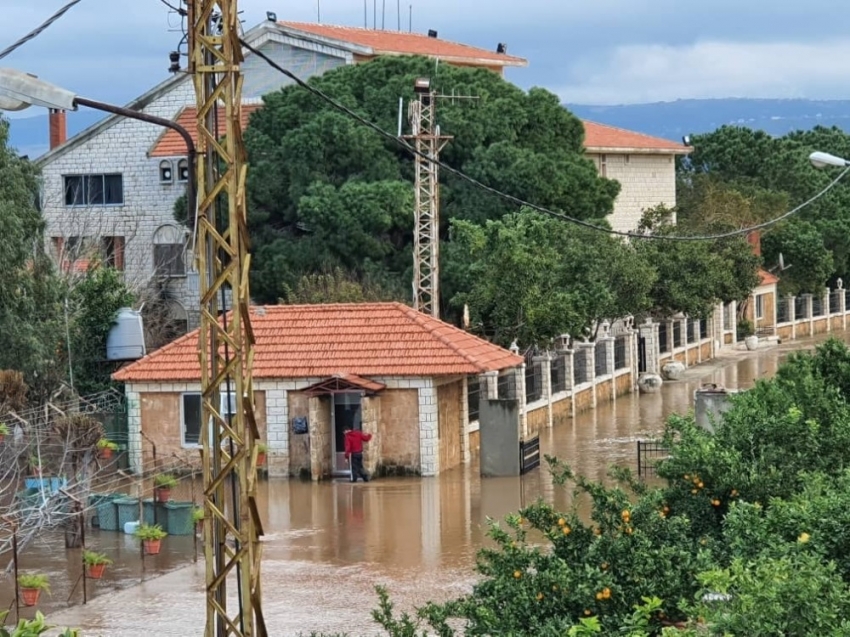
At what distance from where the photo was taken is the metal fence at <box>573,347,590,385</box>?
138 feet

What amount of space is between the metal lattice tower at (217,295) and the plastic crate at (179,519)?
1540 cm

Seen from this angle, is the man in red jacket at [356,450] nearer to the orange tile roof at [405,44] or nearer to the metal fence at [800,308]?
the orange tile roof at [405,44]

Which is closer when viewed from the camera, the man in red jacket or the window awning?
the man in red jacket

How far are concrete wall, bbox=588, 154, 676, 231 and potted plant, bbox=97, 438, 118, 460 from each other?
32279 millimetres

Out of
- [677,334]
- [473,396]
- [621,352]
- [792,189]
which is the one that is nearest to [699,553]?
[473,396]

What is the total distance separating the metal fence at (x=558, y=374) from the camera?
130 ft

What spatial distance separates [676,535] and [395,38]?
49.9 m

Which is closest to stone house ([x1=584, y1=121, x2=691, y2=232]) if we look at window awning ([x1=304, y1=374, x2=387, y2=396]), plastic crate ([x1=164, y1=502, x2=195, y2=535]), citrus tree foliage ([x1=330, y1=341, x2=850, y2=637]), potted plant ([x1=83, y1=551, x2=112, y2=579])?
window awning ([x1=304, y1=374, x2=387, y2=396])

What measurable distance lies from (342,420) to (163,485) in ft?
18.6

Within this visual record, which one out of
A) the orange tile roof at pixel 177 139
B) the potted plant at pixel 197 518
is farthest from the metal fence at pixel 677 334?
the potted plant at pixel 197 518

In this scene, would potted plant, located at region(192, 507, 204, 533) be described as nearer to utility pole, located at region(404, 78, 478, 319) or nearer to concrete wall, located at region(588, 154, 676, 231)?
utility pole, located at region(404, 78, 478, 319)

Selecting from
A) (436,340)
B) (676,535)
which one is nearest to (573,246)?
(436,340)

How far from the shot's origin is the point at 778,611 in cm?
929

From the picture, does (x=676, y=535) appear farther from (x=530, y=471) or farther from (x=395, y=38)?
(x=395, y=38)
